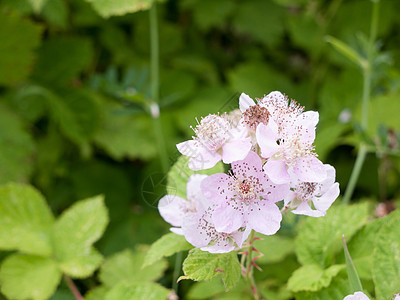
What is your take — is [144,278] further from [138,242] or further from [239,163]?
[239,163]

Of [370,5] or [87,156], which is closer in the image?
[87,156]

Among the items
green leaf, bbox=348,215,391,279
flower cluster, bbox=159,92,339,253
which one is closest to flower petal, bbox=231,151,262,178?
flower cluster, bbox=159,92,339,253

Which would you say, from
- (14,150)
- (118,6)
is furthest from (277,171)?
(14,150)

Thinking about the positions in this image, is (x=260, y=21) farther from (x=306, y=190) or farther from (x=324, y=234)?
(x=306, y=190)

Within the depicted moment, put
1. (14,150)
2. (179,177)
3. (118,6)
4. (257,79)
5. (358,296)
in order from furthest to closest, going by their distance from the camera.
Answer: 1. (257,79)
2. (14,150)
3. (118,6)
4. (179,177)
5. (358,296)

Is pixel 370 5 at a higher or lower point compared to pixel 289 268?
higher

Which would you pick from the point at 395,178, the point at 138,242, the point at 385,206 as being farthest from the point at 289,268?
the point at 395,178

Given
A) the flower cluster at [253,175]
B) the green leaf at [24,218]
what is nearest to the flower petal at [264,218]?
the flower cluster at [253,175]
